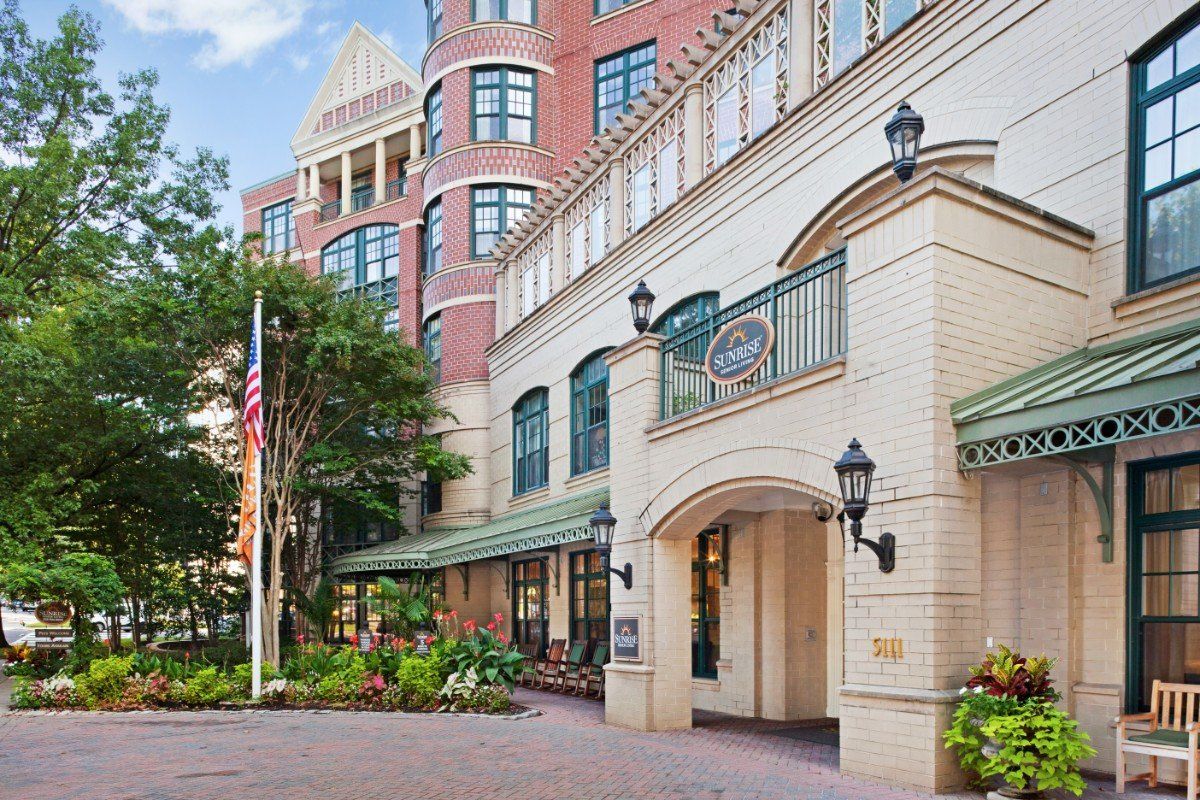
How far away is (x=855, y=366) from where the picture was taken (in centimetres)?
920

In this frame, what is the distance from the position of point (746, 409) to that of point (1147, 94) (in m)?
4.70

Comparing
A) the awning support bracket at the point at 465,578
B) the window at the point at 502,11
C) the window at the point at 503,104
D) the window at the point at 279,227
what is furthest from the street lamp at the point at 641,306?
the window at the point at 279,227

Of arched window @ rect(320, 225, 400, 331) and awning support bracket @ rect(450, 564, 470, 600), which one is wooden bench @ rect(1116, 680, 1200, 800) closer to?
awning support bracket @ rect(450, 564, 470, 600)

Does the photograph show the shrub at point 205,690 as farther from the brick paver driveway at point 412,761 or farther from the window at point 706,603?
the window at point 706,603

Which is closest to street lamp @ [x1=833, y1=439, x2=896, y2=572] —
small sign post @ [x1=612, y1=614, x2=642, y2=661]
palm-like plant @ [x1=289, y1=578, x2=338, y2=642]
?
small sign post @ [x1=612, y1=614, x2=642, y2=661]

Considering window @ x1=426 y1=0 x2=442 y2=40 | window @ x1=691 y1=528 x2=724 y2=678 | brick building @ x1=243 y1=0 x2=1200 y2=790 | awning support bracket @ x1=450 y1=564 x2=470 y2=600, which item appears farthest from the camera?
window @ x1=426 y1=0 x2=442 y2=40

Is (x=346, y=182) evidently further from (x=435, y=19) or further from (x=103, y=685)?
(x=103, y=685)

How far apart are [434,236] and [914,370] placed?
831 inches

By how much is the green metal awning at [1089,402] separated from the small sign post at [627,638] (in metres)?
5.51

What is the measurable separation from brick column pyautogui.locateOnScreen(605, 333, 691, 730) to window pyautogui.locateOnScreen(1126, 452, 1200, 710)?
560 centimetres

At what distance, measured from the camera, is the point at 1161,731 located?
7.32 meters

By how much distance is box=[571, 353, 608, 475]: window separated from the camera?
61.8 ft

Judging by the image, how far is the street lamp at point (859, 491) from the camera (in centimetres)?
845

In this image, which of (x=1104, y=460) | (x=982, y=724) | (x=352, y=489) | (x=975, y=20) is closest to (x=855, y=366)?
(x=1104, y=460)
